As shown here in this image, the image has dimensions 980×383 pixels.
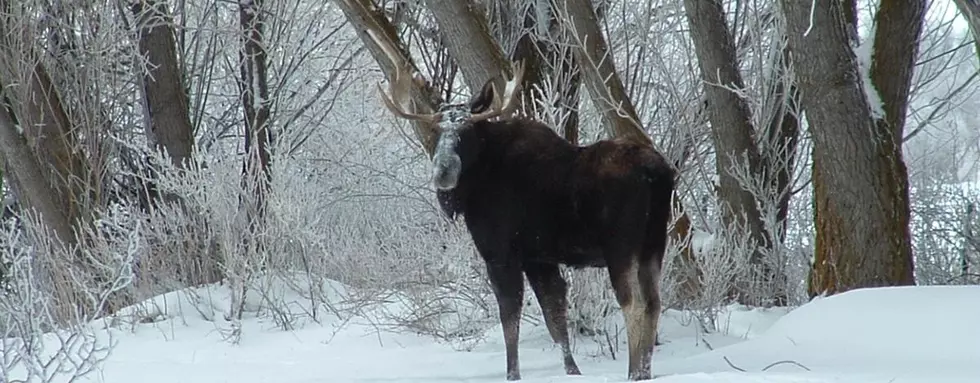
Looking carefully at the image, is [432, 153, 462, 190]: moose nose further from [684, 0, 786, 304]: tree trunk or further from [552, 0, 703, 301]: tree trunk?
[684, 0, 786, 304]: tree trunk

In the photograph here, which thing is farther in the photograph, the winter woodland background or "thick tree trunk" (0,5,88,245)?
"thick tree trunk" (0,5,88,245)

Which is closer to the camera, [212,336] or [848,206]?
[848,206]

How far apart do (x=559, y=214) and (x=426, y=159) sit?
5152 mm

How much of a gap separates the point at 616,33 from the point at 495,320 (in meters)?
4.27

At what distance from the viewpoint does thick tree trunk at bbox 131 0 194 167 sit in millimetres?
12000

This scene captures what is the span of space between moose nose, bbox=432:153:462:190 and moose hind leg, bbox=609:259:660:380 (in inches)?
37.4

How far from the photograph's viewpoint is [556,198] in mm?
5957

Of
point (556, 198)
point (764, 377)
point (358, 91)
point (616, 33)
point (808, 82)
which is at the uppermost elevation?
point (358, 91)

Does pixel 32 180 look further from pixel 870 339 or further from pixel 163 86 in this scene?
pixel 870 339

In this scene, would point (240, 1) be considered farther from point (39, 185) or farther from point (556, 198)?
point (556, 198)

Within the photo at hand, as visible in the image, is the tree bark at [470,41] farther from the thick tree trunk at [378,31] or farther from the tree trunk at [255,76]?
the tree trunk at [255,76]

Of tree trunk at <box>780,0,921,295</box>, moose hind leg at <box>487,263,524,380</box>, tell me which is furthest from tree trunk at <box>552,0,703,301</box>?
moose hind leg at <box>487,263,524,380</box>

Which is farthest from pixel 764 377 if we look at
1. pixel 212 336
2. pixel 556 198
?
pixel 212 336

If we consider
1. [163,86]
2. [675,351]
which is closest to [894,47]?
[675,351]
